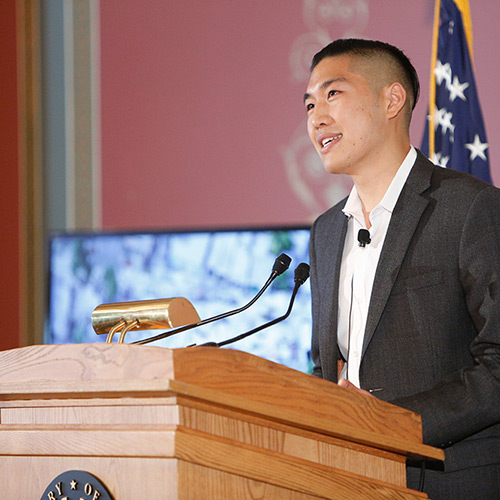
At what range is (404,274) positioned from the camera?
1.93m

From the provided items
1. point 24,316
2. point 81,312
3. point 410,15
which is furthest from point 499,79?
point 24,316

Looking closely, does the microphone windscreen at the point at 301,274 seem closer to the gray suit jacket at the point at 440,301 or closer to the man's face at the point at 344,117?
the gray suit jacket at the point at 440,301

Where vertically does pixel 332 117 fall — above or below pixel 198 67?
below

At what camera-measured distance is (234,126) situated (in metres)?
3.89

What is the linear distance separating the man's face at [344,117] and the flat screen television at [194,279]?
0.90 m

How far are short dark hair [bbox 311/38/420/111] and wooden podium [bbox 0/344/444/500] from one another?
4.22ft

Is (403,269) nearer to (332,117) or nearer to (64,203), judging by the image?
(332,117)

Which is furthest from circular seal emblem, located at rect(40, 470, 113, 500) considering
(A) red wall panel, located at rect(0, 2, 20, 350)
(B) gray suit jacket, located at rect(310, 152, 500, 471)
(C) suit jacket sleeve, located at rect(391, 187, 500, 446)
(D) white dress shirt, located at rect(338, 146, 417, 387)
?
(A) red wall panel, located at rect(0, 2, 20, 350)

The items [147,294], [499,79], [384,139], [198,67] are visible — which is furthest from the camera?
[198,67]

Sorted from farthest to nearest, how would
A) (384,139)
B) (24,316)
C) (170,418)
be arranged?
(24,316) → (384,139) → (170,418)

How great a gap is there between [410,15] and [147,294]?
1662 millimetres

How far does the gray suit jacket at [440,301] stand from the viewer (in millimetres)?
1788

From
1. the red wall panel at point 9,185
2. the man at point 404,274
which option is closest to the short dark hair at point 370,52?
the man at point 404,274

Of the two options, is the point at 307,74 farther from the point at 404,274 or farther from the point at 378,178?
the point at 404,274
